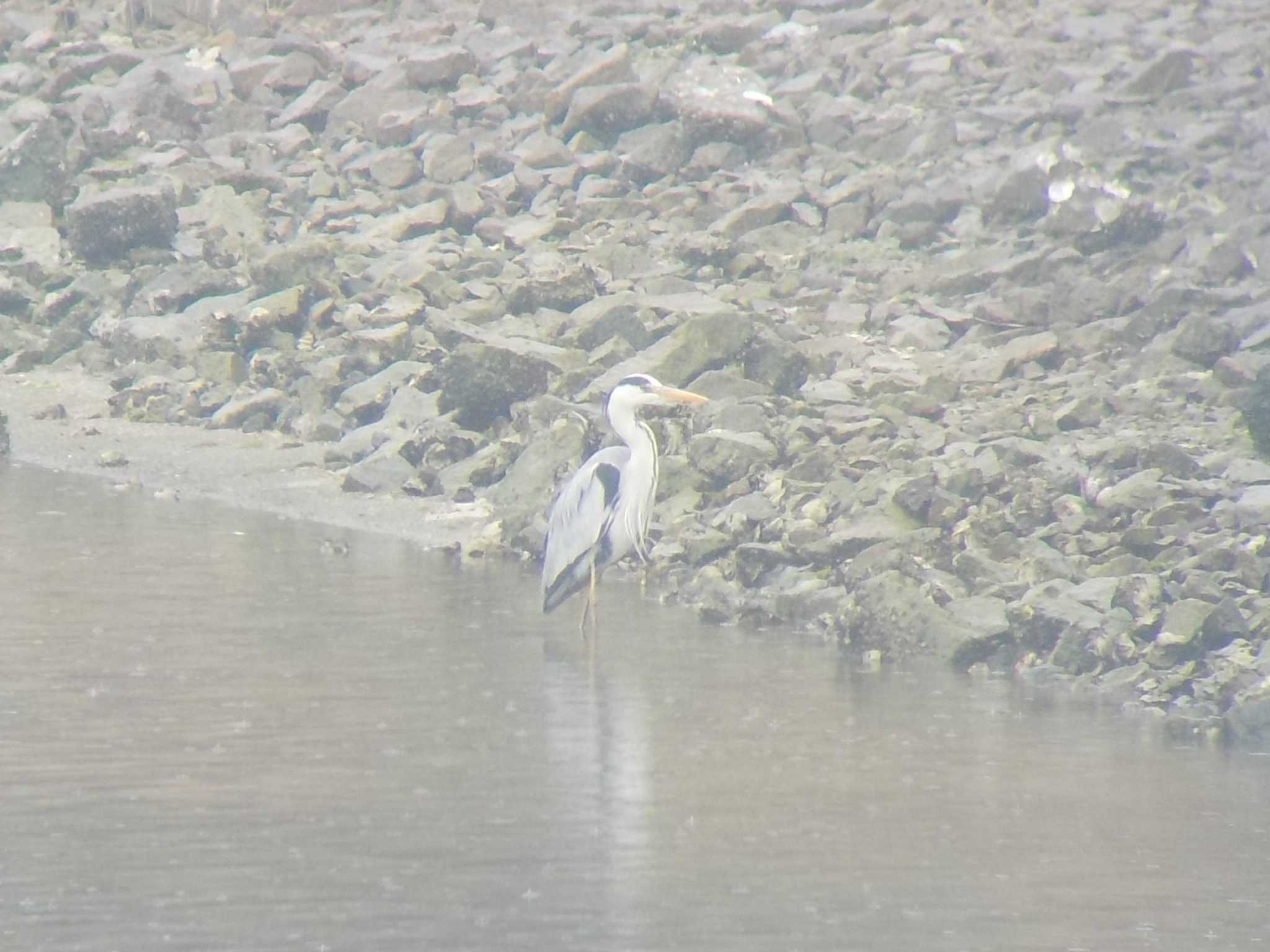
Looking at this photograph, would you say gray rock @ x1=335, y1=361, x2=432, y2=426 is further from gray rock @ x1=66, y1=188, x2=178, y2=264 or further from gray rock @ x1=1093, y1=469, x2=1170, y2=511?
gray rock @ x1=1093, y1=469, x2=1170, y2=511

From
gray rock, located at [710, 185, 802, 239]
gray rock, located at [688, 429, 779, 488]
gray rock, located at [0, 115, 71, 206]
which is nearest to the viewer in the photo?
gray rock, located at [688, 429, 779, 488]

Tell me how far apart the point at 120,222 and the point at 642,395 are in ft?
36.3

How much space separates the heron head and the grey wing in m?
0.31

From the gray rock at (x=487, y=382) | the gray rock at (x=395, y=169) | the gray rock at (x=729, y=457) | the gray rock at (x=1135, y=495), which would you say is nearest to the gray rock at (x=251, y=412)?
the gray rock at (x=487, y=382)

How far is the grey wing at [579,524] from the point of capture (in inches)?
507

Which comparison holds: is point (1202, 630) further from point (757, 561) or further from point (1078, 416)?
point (1078, 416)

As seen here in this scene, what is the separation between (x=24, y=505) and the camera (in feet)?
53.6

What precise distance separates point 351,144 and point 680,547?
13.8m

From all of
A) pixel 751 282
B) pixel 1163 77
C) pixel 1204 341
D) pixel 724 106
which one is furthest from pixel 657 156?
pixel 1204 341

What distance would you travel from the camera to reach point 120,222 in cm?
2352

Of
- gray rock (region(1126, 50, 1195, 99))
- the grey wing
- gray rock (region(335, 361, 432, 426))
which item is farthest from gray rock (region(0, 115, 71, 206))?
the grey wing

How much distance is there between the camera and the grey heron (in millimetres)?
12914

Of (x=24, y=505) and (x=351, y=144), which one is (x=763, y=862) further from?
(x=351, y=144)

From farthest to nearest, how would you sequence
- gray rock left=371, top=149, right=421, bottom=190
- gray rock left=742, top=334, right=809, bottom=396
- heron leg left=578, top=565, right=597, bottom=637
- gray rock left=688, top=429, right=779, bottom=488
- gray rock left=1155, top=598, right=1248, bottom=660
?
gray rock left=371, top=149, right=421, bottom=190 → gray rock left=742, top=334, right=809, bottom=396 → gray rock left=688, top=429, right=779, bottom=488 → heron leg left=578, top=565, right=597, bottom=637 → gray rock left=1155, top=598, right=1248, bottom=660
